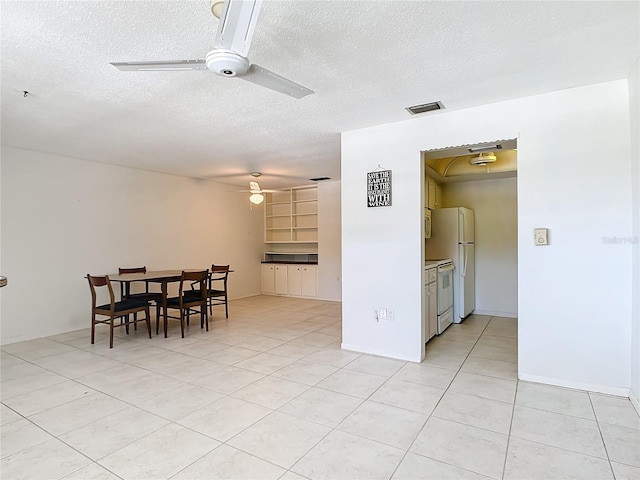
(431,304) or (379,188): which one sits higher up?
(379,188)

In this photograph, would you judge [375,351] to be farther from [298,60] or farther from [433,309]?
[298,60]

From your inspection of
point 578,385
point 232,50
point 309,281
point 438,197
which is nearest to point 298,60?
point 232,50

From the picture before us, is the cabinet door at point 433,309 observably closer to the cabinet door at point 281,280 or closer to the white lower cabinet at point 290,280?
the white lower cabinet at point 290,280

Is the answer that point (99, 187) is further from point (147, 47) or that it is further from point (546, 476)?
point (546, 476)

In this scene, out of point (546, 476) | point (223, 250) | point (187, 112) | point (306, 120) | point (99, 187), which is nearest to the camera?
point (546, 476)

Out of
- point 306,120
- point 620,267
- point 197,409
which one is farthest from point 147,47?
point 620,267

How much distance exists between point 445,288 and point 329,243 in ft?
10.1

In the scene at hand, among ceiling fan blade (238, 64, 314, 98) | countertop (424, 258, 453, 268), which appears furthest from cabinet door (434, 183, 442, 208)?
ceiling fan blade (238, 64, 314, 98)

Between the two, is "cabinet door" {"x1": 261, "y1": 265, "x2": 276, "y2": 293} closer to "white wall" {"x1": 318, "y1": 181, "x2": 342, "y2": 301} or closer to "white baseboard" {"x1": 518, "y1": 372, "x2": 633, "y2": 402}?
"white wall" {"x1": 318, "y1": 181, "x2": 342, "y2": 301}

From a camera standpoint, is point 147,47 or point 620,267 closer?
point 147,47

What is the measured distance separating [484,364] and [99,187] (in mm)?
5590

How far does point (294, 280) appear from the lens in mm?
7699

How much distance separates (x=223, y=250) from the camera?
722cm

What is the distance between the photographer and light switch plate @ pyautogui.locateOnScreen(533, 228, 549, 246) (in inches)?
113
